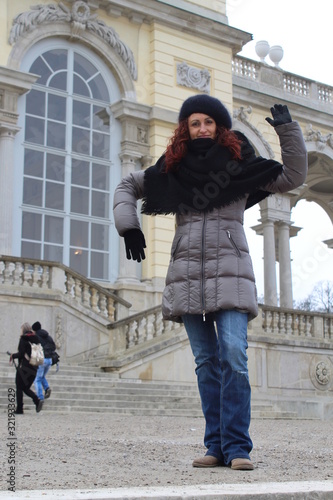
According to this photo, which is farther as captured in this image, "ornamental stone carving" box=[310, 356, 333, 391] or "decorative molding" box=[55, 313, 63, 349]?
"ornamental stone carving" box=[310, 356, 333, 391]

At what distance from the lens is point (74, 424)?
917 centimetres

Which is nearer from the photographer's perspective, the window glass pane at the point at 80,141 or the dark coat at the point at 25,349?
the dark coat at the point at 25,349

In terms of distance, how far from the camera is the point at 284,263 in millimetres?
26781

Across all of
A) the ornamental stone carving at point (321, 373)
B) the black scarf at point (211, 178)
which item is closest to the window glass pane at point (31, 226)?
the ornamental stone carving at point (321, 373)

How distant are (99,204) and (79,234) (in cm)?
106

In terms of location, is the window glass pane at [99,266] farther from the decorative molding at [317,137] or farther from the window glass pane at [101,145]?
the decorative molding at [317,137]

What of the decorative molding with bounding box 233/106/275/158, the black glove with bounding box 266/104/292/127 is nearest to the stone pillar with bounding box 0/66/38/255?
the decorative molding with bounding box 233/106/275/158

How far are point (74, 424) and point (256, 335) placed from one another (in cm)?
849

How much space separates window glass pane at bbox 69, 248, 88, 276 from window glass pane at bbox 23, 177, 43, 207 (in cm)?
146

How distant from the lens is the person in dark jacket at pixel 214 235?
4.44 m

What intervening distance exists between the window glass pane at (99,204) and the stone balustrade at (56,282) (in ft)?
10.3

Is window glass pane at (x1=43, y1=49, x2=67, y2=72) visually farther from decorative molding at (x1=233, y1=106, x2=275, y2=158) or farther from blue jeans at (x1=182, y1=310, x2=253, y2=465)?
blue jeans at (x1=182, y1=310, x2=253, y2=465)

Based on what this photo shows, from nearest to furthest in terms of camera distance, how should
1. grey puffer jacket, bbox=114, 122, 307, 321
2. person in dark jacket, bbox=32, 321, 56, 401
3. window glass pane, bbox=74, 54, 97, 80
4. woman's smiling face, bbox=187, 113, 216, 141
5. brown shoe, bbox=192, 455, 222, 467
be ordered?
brown shoe, bbox=192, 455, 222, 467
grey puffer jacket, bbox=114, 122, 307, 321
woman's smiling face, bbox=187, 113, 216, 141
person in dark jacket, bbox=32, 321, 56, 401
window glass pane, bbox=74, 54, 97, 80

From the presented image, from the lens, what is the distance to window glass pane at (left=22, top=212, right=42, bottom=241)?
19031mm
